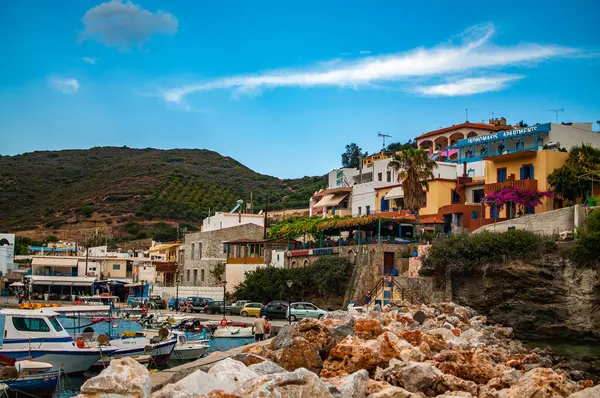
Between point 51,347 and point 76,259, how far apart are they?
61.6 metres

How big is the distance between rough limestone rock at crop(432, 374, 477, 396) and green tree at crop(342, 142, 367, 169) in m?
111

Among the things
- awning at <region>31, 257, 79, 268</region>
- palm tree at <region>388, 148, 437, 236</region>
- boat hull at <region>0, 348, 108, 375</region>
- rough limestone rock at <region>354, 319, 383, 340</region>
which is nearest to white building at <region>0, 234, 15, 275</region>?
awning at <region>31, 257, 79, 268</region>

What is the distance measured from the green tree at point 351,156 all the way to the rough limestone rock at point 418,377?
11085 centimetres

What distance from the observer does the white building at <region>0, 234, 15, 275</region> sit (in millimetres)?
84562

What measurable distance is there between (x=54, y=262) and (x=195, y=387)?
7871 centimetres

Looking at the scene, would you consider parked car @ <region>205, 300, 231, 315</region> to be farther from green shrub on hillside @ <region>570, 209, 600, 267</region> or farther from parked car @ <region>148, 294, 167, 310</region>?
green shrub on hillside @ <region>570, 209, 600, 267</region>

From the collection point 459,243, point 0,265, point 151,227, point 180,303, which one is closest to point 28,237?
point 151,227

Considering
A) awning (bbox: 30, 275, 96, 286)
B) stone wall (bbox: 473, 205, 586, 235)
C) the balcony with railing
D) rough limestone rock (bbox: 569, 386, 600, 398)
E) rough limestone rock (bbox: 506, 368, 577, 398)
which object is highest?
the balcony with railing

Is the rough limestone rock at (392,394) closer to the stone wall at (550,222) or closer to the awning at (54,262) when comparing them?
the stone wall at (550,222)

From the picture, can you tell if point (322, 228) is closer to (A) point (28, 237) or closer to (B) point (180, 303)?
(B) point (180, 303)

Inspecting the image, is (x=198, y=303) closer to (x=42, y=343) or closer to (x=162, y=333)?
(x=162, y=333)

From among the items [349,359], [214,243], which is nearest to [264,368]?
[349,359]

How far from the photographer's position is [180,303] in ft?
187

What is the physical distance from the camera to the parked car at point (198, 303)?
56031 mm
